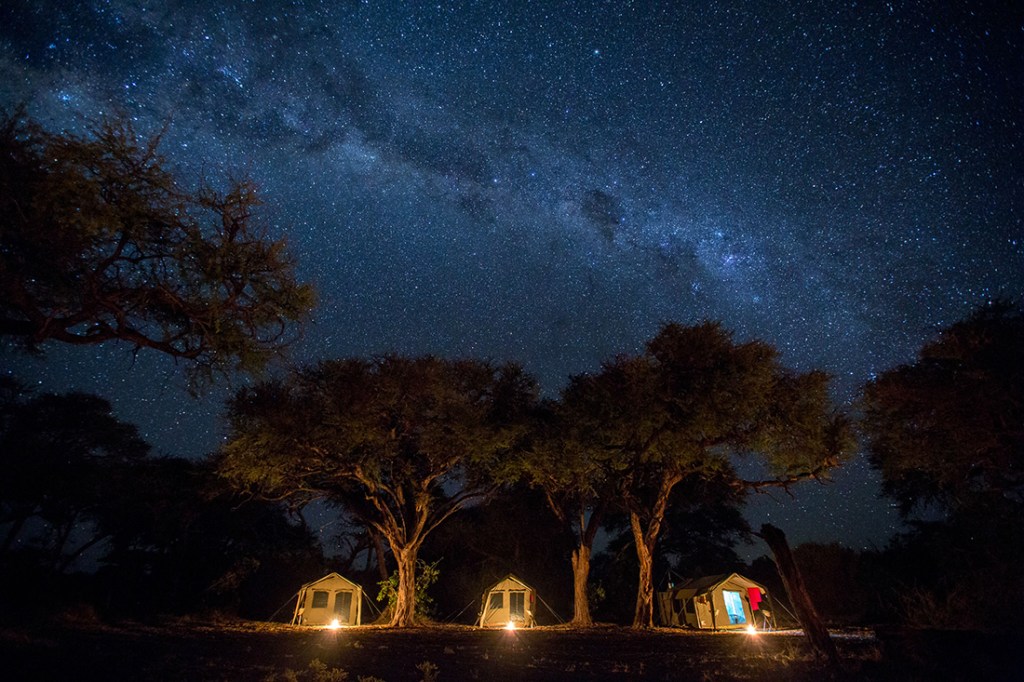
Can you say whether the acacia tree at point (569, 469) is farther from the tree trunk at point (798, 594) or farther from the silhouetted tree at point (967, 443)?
the tree trunk at point (798, 594)

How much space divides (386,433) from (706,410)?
557 inches

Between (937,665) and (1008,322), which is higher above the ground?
(1008,322)

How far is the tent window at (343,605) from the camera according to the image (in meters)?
29.8

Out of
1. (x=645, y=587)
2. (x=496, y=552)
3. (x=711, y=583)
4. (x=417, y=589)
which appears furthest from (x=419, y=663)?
(x=496, y=552)

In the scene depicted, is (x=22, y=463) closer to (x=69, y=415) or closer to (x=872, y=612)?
(x=69, y=415)

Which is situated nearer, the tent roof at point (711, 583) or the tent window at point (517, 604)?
the tent window at point (517, 604)

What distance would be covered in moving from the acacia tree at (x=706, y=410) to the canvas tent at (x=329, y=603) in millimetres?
14063

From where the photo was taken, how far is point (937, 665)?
31.5 ft

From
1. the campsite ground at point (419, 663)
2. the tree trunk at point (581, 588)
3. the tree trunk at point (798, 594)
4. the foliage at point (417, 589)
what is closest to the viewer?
the campsite ground at point (419, 663)

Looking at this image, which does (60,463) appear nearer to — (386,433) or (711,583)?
(386,433)

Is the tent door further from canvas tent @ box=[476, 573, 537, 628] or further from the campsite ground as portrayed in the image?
the campsite ground

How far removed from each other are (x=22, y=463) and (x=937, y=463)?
138ft

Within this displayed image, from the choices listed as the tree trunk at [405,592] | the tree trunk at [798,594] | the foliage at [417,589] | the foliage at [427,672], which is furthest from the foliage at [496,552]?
the foliage at [427,672]

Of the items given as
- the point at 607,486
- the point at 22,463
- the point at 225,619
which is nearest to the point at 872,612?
the point at 607,486
